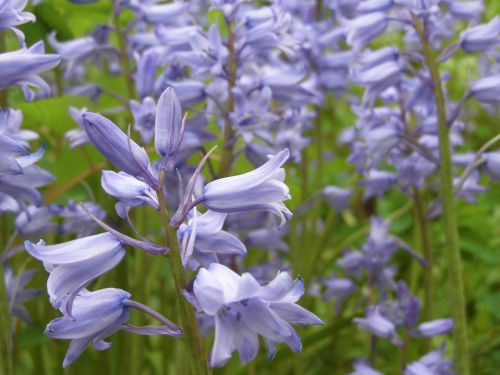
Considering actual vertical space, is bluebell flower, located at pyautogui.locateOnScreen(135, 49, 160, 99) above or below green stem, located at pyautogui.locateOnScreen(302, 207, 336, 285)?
above

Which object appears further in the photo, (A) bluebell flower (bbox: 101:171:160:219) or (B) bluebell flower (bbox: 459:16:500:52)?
(B) bluebell flower (bbox: 459:16:500:52)

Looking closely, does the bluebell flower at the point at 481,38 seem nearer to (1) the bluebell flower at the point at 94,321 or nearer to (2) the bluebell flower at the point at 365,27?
(2) the bluebell flower at the point at 365,27

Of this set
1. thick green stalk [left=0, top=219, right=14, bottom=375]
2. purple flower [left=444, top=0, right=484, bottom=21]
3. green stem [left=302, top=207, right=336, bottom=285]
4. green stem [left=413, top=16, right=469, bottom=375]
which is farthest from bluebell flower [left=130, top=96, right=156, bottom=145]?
purple flower [left=444, top=0, right=484, bottom=21]

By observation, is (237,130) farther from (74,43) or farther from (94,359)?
(94,359)

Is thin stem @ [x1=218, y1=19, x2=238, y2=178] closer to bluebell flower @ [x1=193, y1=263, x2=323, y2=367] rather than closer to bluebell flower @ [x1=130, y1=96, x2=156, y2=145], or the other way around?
bluebell flower @ [x1=130, y1=96, x2=156, y2=145]

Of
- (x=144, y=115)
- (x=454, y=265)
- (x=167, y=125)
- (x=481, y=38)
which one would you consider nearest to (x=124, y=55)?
(x=144, y=115)

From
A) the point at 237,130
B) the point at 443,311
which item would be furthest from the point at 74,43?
the point at 443,311

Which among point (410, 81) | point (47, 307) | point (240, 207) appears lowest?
point (47, 307)
